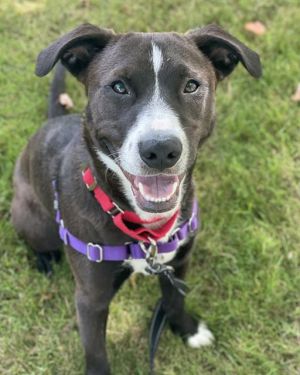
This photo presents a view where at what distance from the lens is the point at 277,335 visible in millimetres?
3846

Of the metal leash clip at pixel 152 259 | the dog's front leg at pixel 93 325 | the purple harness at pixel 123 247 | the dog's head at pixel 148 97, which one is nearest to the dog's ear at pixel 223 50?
the dog's head at pixel 148 97

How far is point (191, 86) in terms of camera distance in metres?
2.74

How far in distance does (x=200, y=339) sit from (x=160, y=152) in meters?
1.71

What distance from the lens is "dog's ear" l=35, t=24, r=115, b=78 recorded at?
8.72 ft

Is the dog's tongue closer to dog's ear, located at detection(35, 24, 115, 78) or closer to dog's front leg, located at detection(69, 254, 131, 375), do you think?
dog's front leg, located at detection(69, 254, 131, 375)

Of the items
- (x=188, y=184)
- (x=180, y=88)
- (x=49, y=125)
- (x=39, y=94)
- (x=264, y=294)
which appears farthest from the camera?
(x=39, y=94)

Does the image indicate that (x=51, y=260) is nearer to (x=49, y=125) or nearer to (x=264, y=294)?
(x=49, y=125)

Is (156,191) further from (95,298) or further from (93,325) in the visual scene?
(93,325)

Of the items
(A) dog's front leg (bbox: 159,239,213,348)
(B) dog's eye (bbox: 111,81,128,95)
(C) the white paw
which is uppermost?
(B) dog's eye (bbox: 111,81,128,95)

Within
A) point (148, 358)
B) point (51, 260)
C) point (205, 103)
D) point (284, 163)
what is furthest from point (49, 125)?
point (284, 163)

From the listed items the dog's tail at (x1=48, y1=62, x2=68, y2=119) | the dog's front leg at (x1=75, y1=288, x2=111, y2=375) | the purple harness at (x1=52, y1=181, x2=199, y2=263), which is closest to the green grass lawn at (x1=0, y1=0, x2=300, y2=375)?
the dog's front leg at (x1=75, y1=288, x2=111, y2=375)

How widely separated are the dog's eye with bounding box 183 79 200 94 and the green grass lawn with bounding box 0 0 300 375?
1.69 metres

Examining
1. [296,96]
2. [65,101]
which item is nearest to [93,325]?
[65,101]

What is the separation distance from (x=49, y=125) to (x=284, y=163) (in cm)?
189
